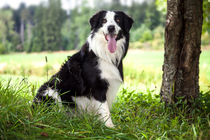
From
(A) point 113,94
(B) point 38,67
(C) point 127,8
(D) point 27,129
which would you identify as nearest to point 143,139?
(A) point 113,94

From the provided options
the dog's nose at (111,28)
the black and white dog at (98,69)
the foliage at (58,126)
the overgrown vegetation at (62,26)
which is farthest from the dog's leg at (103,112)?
the overgrown vegetation at (62,26)

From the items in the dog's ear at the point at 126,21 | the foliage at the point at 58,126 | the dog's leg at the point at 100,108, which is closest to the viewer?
the foliage at the point at 58,126

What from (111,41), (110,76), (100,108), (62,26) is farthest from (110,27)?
(62,26)

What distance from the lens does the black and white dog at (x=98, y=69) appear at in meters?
3.28

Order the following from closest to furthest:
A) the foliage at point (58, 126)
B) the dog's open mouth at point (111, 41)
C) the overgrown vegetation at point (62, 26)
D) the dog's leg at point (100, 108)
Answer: the foliage at point (58, 126) → the dog's leg at point (100, 108) → the dog's open mouth at point (111, 41) → the overgrown vegetation at point (62, 26)

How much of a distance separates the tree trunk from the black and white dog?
2.39 ft

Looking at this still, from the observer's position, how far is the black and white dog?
328 cm

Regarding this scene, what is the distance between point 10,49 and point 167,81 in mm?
23966

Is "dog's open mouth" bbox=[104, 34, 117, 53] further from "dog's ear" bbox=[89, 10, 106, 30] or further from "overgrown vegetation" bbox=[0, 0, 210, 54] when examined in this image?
"overgrown vegetation" bbox=[0, 0, 210, 54]

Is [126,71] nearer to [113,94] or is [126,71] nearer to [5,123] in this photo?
[113,94]

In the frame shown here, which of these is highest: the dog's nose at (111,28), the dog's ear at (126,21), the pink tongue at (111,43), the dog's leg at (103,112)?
the dog's ear at (126,21)

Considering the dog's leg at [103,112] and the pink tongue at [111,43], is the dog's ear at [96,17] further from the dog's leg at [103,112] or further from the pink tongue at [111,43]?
the dog's leg at [103,112]

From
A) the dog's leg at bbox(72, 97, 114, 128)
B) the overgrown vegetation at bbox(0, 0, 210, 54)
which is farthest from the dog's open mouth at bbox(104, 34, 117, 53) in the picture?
the overgrown vegetation at bbox(0, 0, 210, 54)

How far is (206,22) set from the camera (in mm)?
5754
